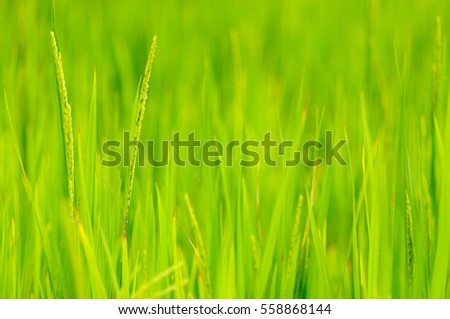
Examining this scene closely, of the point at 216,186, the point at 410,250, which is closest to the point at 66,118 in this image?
the point at 216,186

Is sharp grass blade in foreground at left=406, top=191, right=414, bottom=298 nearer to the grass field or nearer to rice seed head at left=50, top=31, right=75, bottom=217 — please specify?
the grass field

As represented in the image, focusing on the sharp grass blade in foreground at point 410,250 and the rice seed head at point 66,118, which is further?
the sharp grass blade in foreground at point 410,250

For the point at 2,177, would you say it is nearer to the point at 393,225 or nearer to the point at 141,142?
the point at 141,142

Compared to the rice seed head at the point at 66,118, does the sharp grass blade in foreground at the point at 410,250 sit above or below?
below

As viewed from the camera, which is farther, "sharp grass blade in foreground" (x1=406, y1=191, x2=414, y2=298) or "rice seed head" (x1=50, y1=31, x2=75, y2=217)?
"sharp grass blade in foreground" (x1=406, y1=191, x2=414, y2=298)

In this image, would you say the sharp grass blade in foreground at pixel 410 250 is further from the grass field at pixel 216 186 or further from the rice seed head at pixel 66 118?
the rice seed head at pixel 66 118

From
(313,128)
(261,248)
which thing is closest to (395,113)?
(313,128)

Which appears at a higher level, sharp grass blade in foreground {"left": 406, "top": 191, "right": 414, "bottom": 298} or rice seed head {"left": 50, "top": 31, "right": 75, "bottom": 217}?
rice seed head {"left": 50, "top": 31, "right": 75, "bottom": 217}

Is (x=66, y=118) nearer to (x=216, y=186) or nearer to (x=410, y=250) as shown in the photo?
(x=216, y=186)

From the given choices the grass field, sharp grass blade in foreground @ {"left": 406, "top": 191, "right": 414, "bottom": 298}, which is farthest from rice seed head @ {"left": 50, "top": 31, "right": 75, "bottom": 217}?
sharp grass blade in foreground @ {"left": 406, "top": 191, "right": 414, "bottom": 298}

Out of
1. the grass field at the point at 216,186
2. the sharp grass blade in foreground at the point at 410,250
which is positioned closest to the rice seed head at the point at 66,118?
the grass field at the point at 216,186
